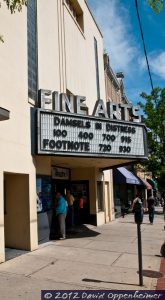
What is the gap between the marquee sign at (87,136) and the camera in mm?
11969

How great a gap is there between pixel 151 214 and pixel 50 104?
976 cm

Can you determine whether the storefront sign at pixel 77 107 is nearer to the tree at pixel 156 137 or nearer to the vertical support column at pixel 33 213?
the vertical support column at pixel 33 213

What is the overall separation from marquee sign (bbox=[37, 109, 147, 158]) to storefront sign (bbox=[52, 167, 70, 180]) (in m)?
2.76

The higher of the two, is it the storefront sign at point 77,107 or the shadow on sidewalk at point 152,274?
the storefront sign at point 77,107

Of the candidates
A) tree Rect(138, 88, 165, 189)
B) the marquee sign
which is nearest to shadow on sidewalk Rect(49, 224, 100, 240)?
the marquee sign

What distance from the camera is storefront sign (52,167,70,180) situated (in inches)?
611

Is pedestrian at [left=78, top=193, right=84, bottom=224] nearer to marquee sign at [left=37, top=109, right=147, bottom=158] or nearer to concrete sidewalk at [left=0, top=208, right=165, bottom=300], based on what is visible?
concrete sidewalk at [left=0, top=208, right=165, bottom=300]

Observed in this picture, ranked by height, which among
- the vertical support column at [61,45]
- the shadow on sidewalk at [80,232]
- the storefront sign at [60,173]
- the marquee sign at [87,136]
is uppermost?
the vertical support column at [61,45]

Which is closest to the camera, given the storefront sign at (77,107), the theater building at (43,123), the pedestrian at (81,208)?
the theater building at (43,123)

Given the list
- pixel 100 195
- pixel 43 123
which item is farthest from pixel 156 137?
pixel 43 123

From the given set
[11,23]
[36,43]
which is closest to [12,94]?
[11,23]

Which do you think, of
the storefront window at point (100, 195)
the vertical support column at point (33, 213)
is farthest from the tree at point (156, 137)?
the vertical support column at point (33, 213)

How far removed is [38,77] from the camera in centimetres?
1246

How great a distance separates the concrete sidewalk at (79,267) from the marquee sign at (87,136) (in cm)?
298
